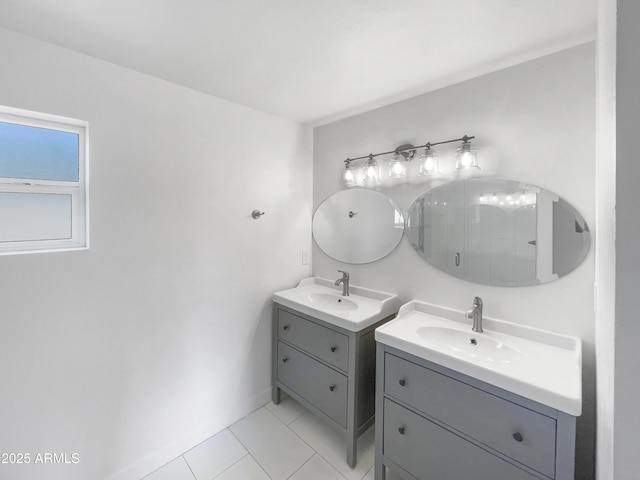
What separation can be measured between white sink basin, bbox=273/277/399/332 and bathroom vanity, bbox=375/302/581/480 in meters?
0.20

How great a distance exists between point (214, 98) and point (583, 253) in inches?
88.5

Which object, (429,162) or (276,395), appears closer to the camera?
(429,162)

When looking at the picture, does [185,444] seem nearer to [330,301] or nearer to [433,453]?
[330,301]

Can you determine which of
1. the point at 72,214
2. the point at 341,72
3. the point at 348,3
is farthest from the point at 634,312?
the point at 72,214

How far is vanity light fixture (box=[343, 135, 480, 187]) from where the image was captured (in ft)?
5.02

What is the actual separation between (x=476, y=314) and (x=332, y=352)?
0.87 m

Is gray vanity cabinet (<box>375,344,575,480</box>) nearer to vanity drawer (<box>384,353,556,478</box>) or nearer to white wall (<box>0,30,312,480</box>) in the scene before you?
vanity drawer (<box>384,353,556,478</box>)

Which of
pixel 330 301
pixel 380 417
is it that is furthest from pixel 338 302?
pixel 380 417

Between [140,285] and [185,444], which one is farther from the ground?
[140,285]

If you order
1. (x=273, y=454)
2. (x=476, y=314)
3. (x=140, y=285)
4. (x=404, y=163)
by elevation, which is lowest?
(x=273, y=454)

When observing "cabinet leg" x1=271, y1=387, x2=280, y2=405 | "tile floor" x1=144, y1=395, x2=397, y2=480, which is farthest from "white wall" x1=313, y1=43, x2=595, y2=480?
"cabinet leg" x1=271, y1=387, x2=280, y2=405

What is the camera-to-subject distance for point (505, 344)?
Answer: 138cm

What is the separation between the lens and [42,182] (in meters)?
1.32

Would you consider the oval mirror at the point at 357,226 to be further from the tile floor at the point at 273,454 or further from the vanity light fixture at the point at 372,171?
the tile floor at the point at 273,454
